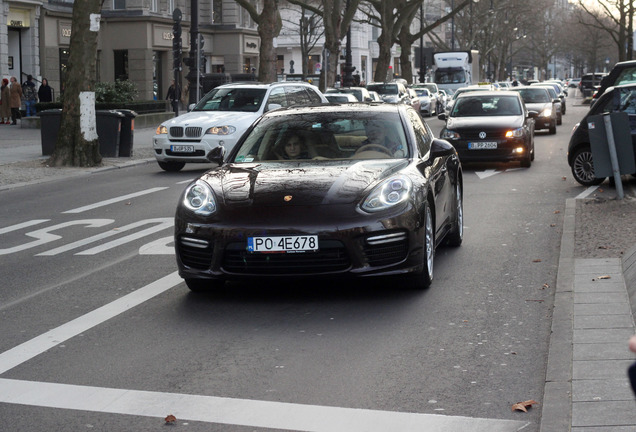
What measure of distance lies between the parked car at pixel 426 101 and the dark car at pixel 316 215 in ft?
154

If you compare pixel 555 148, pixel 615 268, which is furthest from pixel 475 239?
pixel 555 148

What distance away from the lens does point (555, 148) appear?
2712 cm

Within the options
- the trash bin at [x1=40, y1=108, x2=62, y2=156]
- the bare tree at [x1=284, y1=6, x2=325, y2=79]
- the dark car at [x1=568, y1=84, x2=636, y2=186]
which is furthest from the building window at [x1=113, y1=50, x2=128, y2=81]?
the dark car at [x1=568, y1=84, x2=636, y2=186]

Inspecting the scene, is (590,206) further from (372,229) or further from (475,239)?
(372,229)

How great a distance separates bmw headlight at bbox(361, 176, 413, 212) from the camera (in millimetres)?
7677

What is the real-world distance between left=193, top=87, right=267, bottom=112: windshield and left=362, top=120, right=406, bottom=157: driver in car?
1242 cm

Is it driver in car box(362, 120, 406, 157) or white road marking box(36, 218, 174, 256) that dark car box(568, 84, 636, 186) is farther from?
driver in car box(362, 120, 406, 157)

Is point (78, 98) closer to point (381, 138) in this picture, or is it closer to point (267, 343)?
point (381, 138)

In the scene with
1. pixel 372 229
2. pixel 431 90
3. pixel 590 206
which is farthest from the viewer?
pixel 431 90

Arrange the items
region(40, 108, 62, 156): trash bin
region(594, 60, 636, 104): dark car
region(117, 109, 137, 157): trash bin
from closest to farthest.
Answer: region(594, 60, 636, 104): dark car
region(40, 108, 62, 156): trash bin
region(117, 109, 137, 157): trash bin

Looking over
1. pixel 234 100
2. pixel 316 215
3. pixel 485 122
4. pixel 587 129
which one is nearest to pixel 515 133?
pixel 485 122

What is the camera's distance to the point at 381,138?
29.5 feet

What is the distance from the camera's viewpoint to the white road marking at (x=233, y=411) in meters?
4.90

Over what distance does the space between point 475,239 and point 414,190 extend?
3201mm
